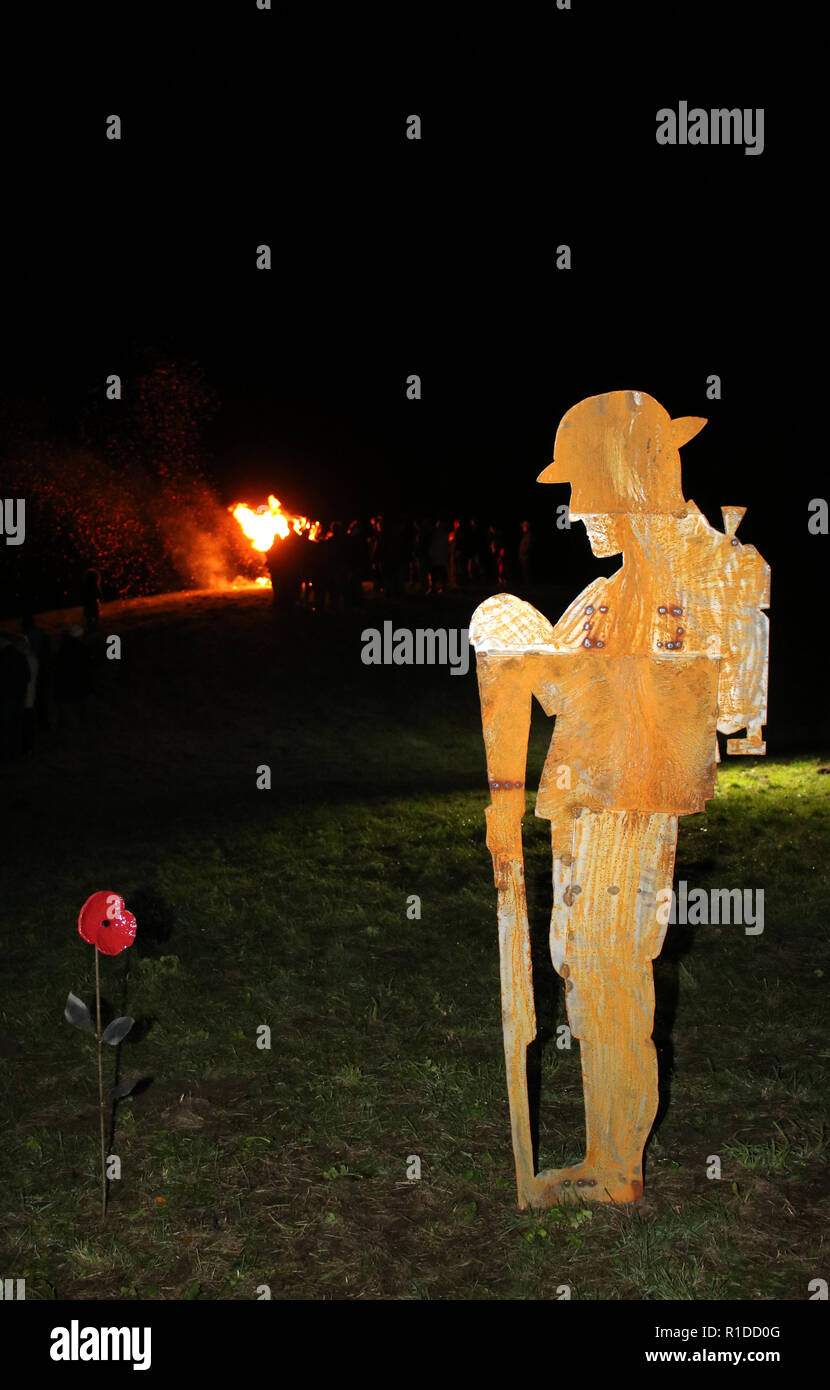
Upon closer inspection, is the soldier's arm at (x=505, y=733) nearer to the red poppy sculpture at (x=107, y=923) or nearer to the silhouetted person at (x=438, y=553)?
the red poppy sculpture at (x=107, y=923)

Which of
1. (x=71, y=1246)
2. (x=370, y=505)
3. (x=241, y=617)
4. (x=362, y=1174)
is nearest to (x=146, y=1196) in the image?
(x=71, y=1246)

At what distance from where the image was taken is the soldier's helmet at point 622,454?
4469mm

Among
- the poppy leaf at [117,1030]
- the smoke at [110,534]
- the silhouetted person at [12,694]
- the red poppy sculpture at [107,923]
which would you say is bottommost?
the poppy leaf at [117,1030]

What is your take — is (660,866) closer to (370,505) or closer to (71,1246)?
(71,1246)

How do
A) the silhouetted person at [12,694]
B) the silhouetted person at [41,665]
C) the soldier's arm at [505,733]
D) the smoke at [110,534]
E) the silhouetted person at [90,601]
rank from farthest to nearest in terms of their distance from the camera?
the smoke at [110,534] < the silhouetted person at [90,601] < the silhouetted person at [41,665] < the silhouetted person at [12,694] < the soldier's arm at [505,733]

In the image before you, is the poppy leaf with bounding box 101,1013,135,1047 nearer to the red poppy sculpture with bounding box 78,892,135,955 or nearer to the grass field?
the red poppy sculpture with bounding box 78,892,135,955

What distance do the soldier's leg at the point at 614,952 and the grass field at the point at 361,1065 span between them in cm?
55

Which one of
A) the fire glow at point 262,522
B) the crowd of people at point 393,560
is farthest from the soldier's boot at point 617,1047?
the fire glow at point 262,522

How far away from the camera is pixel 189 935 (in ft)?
Answer: 29.2

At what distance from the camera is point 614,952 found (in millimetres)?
4750

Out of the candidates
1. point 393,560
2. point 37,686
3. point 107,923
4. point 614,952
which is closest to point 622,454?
point 614,952

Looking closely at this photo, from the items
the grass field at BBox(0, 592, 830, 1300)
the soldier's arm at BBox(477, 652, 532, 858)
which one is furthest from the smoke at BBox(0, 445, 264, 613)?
the soldier's arm at BBox(477, 652, 532, 858)

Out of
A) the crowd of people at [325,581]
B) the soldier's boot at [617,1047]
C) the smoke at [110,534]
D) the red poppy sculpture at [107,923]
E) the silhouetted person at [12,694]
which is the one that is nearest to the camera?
the soldier's boot at [617,1047]

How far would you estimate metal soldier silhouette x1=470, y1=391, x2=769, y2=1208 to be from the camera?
4.55m
